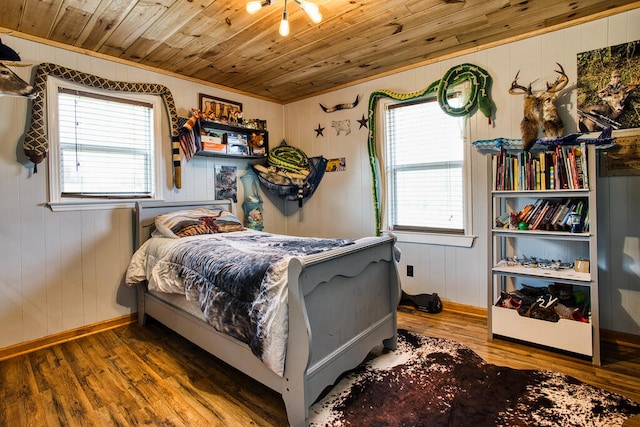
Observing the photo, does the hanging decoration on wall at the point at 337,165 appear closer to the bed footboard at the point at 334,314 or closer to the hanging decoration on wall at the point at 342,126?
the hanging decoration on wall at the point at 342,126

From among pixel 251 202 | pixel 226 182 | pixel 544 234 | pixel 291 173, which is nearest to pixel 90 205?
pixel 226 182

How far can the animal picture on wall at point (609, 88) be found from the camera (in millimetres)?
2355

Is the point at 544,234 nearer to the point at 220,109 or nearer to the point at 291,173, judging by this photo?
the point at 291,173

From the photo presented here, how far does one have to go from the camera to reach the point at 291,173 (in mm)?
4074

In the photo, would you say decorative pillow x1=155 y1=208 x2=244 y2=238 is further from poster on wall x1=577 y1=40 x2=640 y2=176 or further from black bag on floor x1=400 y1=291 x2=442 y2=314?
poster on wall x1=577 y1=40 x2=640 y2=176

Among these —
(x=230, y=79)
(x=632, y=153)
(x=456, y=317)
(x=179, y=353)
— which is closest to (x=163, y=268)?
(x=179, y=353)

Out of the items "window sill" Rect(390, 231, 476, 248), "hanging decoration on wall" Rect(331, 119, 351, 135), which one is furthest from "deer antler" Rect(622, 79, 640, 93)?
"hanging decoration on wall" Rect(331, 119, 351, 135)

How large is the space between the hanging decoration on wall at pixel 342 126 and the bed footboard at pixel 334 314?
190 centimetres

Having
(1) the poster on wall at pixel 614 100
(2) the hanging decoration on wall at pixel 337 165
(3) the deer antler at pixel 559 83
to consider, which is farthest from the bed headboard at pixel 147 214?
(1) the poster on wall at pixel 614 100

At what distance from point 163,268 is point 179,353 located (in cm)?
65

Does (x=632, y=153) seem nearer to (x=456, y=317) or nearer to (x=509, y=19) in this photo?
(x=509, y=19)

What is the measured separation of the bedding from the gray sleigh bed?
3.9 inches

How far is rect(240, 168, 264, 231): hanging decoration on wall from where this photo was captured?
3.93m

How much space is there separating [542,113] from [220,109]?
10.2 ft
